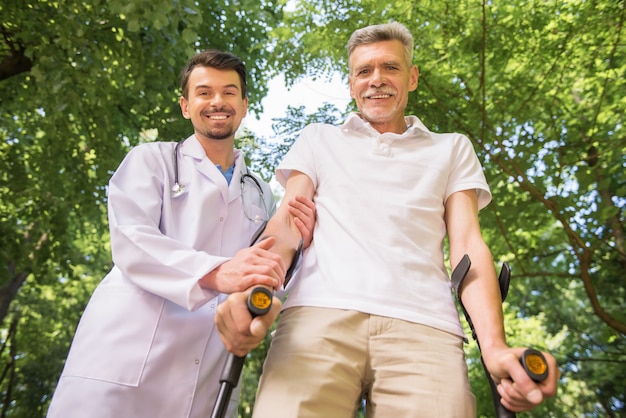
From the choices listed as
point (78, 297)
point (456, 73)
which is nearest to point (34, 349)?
point (78, 297)

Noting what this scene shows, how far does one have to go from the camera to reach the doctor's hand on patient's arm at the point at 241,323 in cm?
135

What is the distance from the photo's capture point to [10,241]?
704 cm

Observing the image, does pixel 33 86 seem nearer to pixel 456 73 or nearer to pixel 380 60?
pixel 456 73

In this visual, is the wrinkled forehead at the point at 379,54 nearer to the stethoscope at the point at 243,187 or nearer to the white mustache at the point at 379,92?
the white mustache at the point at 379,92

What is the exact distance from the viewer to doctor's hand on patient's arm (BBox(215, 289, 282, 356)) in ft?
4.42

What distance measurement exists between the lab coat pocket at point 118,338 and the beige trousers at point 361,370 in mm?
624

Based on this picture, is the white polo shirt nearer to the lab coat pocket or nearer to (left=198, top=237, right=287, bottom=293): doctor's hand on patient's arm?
(left=198, top=237, right=287, bottom=293): doctor's hand on patient's arm

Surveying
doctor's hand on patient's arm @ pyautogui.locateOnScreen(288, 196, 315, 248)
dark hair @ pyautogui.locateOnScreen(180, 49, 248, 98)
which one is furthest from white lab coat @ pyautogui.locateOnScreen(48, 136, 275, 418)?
dark hair @ pyautogui.locateOnScreen(180, 49, 248, 98)

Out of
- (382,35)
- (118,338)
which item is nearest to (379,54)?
(382,35)

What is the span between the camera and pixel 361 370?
5.07ft

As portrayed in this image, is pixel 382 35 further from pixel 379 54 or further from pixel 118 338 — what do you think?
pixel 118 338

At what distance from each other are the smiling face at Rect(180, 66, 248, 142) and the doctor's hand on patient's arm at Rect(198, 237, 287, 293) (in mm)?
1004

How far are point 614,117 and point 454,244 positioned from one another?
4.18 m

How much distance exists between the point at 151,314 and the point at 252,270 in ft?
2.24
